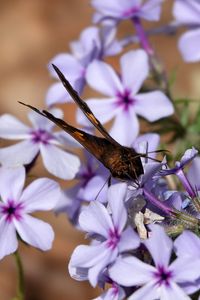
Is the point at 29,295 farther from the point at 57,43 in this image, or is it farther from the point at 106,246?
the point at 106,246

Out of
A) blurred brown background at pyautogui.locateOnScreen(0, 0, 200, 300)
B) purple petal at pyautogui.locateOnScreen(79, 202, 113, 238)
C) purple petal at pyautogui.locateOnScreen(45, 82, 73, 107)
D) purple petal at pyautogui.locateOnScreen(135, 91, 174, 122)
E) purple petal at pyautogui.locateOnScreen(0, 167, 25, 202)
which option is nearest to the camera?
purple petal at pyautogui.locateOnScreen(79, 202, 113, 238)

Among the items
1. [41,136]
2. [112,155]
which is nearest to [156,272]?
[112,155]

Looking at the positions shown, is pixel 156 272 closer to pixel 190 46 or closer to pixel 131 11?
pixel 190 46

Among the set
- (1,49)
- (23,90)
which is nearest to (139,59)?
(23,90)

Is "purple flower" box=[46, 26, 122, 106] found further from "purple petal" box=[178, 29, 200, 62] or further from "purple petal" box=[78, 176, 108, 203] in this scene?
"purple petal" box=[78, 176, 108, 203]

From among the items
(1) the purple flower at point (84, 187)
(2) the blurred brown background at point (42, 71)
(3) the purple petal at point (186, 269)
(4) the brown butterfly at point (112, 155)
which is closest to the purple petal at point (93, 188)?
(1) the purple flower at point (84, 187)

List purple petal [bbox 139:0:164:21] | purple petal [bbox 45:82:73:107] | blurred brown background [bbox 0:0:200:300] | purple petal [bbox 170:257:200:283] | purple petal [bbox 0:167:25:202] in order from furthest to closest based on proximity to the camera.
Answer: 1. blurred brown background [bbox 0:0:200:300]
2. purple petal [bbox 139:0:164:21]
3. purple petal [bbox 45:82:73:107]
4. purple petal [bbox 0:167:25:202]
5. purple petal [bbox 170:257:200:283]

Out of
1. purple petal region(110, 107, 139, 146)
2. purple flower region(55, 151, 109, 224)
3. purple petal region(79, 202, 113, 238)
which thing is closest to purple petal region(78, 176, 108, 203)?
purple flower region(55, 151, 109, 224)
